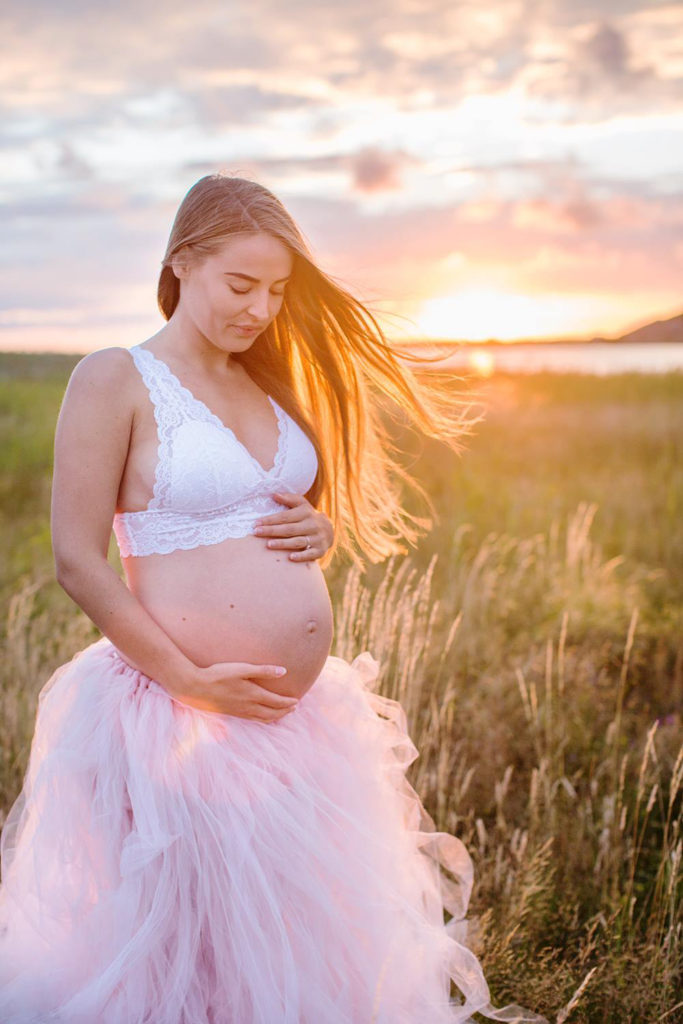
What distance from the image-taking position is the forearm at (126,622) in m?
2.03

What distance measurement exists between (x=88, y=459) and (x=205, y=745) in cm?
74

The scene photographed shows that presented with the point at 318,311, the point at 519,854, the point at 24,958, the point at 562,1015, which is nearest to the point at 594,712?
the point at 519,854

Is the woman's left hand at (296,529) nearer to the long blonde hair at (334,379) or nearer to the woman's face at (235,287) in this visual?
the long blonde hair at (334,379)

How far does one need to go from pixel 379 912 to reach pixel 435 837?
0.47m

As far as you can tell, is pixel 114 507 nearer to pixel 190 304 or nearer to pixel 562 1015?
pixel 190 304

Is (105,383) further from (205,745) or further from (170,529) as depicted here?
(205,745)

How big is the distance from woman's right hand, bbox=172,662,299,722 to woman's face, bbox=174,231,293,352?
32.8 inches

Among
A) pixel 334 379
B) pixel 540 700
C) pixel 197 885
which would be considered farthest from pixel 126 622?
pixel 540 700

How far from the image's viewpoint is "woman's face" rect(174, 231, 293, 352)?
217 centimetres

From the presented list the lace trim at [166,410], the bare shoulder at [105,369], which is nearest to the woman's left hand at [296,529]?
the lace trim at [166,410]

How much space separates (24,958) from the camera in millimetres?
2113

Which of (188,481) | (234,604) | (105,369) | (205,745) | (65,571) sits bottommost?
(205,745)

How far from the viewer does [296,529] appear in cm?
231

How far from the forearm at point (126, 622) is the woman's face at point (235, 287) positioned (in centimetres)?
67
